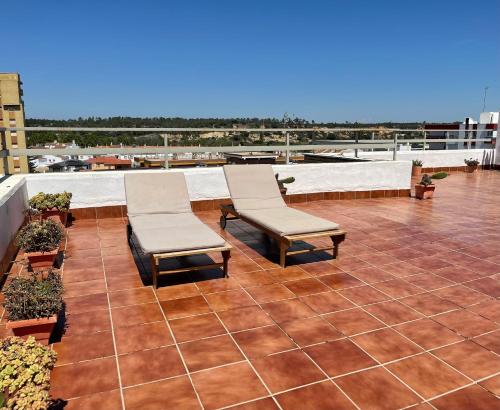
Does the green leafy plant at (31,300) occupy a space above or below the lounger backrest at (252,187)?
below

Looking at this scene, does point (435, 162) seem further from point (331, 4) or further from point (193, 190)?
point (331, 4)

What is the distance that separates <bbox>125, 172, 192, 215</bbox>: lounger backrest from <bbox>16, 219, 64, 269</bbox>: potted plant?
1107 millimetres

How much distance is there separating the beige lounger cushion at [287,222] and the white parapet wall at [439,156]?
864 cm

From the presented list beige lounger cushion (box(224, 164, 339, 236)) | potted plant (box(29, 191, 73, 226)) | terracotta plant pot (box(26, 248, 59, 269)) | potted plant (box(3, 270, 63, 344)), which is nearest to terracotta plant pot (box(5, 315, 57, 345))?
potted plant (box(3, 270, 63, 344))

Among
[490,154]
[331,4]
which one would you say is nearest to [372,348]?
[490,154]

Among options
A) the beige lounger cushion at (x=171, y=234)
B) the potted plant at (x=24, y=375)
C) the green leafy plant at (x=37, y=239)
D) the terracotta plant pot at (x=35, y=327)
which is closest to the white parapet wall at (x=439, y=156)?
the beige lounger cushion at (x=171, y=234)

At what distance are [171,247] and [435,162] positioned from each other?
1273 cm

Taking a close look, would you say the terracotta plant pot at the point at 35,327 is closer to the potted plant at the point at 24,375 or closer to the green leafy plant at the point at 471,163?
the potted plant at the point at 24,375

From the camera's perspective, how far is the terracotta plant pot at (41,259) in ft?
13.0

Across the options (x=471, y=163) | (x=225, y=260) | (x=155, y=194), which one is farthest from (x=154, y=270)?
(x=471, y=163)

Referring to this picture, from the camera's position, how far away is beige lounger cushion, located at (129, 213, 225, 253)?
12.3ft

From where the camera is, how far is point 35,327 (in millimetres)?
2639

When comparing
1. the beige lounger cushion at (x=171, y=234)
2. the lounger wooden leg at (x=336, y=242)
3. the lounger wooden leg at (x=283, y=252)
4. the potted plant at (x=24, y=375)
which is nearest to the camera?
the potted plant at (x=24, y=375)

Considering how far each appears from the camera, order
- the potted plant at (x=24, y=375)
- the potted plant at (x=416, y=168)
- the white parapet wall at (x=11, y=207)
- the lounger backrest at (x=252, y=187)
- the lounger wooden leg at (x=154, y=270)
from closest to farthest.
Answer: the potted plant at (x=24, y=375)
the lounger wooden leg at (x=154, y=270)
the white parapet wall at (x=11, y=207)
the lounger backrest at (x=252, y=187)
the potted plant at (x=416, y=168)
